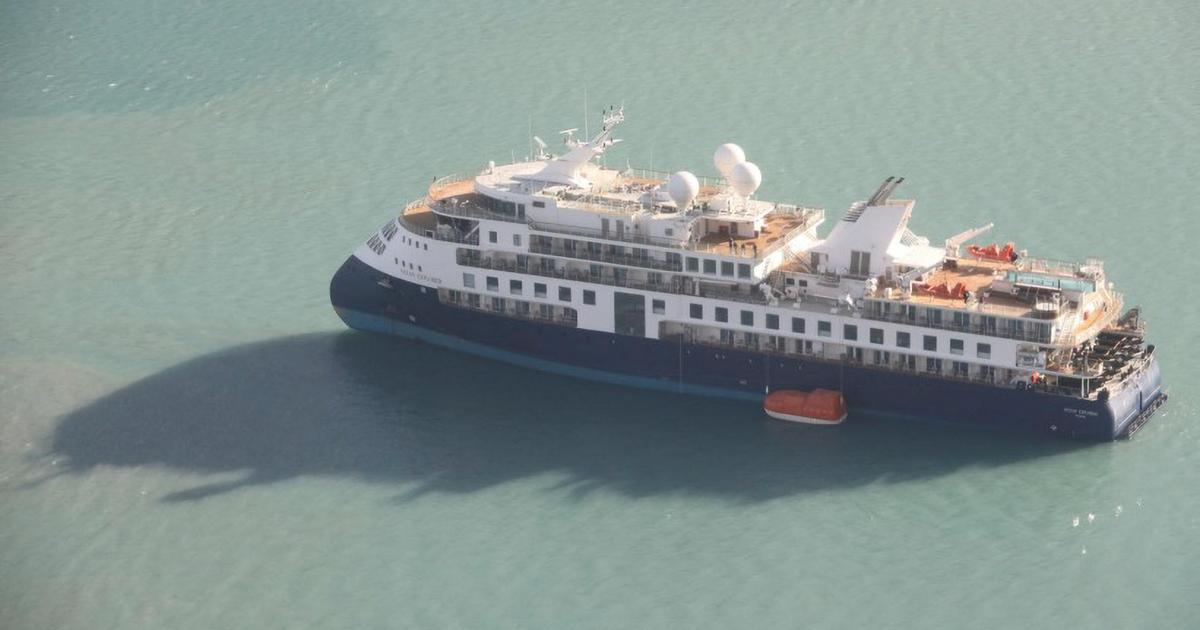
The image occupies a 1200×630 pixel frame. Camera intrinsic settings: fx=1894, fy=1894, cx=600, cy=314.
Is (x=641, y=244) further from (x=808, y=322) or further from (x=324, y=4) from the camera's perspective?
(x=324, y=4)

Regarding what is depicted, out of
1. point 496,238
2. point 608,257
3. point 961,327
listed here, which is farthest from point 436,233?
point 961,327

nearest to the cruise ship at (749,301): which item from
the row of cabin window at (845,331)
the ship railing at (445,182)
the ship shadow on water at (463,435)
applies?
the row of cabin window at (845,331)

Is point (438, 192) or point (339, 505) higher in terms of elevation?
point (438, 192)

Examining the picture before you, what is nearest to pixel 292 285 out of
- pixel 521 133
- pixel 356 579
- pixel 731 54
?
pixel 521 133

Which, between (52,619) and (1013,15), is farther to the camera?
(1013,15)

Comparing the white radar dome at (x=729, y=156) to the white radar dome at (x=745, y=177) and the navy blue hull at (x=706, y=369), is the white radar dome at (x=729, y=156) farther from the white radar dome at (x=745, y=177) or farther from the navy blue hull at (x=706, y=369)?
the navy blue hull at (x=706, y=369)

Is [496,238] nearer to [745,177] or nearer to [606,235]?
[606,235]

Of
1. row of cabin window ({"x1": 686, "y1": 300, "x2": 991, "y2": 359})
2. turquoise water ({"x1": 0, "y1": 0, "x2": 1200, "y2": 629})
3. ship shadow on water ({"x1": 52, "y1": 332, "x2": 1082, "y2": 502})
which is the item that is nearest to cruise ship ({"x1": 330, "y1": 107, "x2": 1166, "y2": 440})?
row of cabin window ({"x1": 686, "y1": 300, "x2": 991, "y2": 359})
